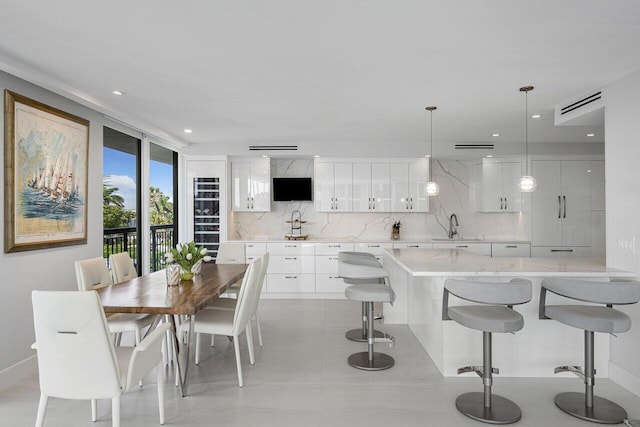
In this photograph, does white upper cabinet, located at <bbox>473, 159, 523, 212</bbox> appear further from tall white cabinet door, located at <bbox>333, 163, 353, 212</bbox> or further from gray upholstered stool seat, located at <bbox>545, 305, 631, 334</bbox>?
gray upholstered stool seat, located at <bbox>545, 305, 631, 334</bbox>

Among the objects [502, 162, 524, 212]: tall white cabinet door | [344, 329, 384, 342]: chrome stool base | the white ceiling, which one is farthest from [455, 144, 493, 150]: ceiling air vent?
[344, 329, 384, 342]: chrome stool base

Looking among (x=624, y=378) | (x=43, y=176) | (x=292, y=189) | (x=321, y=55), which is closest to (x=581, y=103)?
(x=624, y=378)

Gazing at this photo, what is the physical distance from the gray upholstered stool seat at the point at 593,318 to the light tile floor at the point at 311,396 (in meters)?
0.63

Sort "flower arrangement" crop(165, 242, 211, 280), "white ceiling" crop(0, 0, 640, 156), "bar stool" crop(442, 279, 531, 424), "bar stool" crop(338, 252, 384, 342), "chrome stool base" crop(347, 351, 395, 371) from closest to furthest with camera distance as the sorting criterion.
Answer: "white ceiling" crop(0, 0, 640, 156) < "bar stool" crop(442, 279, 531, 424) < "chrome stool base" crop(347, 351, 395, 371) < "flower arrangement" crop(165, 242, 211, 280) < "bar stool" crop(338, 252, 384, 342)

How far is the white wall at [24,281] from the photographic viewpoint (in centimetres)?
316

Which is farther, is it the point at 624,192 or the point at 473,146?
the point at 473,146

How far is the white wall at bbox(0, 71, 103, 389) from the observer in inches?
124

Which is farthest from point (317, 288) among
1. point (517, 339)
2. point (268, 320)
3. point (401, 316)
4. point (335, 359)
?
point (517, 339)

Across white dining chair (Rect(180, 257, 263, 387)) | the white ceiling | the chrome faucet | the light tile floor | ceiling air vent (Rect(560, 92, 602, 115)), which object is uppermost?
the white ceiling

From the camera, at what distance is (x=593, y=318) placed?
2.66m

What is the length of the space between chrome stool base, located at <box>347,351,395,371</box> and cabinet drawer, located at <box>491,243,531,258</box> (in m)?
3.34

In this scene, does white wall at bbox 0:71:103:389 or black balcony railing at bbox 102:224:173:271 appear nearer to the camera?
white wall at bbox 0:71:103:389

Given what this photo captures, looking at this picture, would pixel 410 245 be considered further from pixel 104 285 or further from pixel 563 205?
pixel 104 285

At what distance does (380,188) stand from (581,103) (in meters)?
3.25
